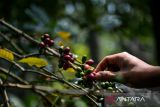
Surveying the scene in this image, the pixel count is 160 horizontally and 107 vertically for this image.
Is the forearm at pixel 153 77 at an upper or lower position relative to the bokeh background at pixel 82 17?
lower

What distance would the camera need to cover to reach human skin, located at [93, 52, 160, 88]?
A: 1.64 meters

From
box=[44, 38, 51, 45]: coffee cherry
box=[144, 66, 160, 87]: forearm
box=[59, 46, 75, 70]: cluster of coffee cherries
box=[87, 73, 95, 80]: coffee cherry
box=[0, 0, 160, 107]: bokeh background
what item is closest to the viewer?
box=[144, 66, 160, 87]: forearm

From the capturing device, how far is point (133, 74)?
1666 millimetres

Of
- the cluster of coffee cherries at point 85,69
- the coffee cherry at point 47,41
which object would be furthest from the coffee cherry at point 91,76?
the coffee cherry at point 47,41

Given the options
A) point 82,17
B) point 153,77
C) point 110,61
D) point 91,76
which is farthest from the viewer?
point 82,17

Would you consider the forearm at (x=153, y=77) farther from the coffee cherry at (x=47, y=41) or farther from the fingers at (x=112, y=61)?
the coffee cherry at (x=47, y=41)

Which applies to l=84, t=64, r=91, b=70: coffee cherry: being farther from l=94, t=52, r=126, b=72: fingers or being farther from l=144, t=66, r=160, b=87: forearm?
l=144, t=66, r=160, b=87: forearm

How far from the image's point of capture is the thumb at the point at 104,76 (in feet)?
5.61

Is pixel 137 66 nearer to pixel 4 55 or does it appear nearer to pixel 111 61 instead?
pixel 111 61

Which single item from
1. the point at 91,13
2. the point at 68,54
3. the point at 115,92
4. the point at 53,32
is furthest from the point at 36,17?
the point at 115,92

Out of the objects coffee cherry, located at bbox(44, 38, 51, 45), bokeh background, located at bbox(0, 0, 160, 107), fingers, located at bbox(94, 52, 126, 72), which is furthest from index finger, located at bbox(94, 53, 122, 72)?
bokeh background, located at bbox(0, 0, 160, 107)

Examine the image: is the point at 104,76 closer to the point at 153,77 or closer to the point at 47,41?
the point at 153,77

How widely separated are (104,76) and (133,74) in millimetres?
109

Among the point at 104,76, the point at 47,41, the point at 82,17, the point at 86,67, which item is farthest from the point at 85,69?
the point at 82,17
